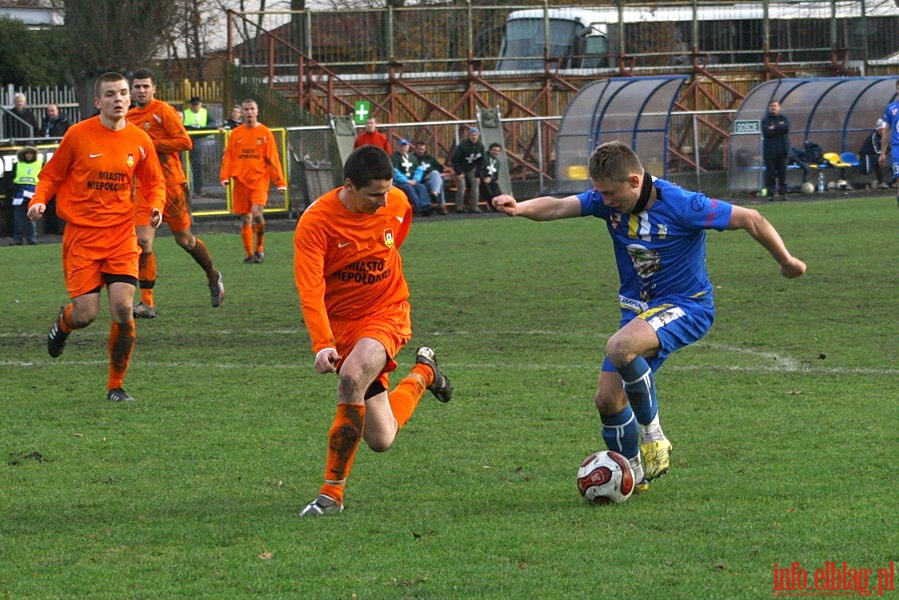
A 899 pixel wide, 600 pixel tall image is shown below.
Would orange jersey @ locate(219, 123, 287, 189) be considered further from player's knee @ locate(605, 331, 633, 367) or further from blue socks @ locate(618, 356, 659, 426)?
player's knee @ locate(605, 331, 633, 367)

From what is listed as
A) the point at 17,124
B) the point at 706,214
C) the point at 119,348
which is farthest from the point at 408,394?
the point at 17,124

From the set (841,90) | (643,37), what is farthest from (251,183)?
(643,37)

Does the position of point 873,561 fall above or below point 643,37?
below

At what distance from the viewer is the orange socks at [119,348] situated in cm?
917

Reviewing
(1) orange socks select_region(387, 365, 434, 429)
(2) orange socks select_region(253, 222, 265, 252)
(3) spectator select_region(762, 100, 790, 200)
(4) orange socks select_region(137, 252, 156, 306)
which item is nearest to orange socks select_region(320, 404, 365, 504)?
(1) orange socks select_region(387, 365, 434, 429)

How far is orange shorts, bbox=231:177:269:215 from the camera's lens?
18.9 m

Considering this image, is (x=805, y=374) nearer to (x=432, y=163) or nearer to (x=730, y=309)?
(x=730, y=309)

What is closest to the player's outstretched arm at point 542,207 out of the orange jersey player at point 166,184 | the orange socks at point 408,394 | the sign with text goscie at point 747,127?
the orange socks at point 408,394

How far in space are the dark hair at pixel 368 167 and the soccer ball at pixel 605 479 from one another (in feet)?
5.09

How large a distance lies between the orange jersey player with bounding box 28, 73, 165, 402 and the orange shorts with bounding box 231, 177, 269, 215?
30.4 feet

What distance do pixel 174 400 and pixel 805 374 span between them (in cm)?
414

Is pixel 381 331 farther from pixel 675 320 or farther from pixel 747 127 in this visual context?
Result: pixel 747 127

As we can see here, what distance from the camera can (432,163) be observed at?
27047 mm

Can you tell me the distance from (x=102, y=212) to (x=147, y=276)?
397cm
